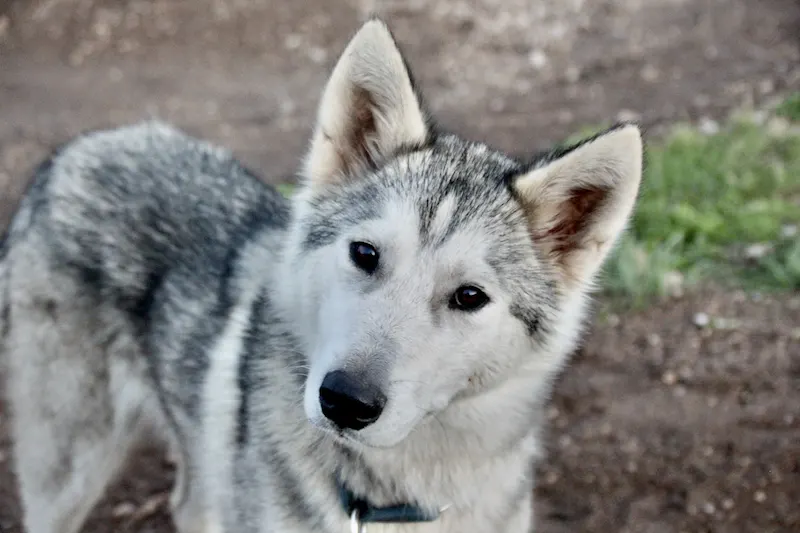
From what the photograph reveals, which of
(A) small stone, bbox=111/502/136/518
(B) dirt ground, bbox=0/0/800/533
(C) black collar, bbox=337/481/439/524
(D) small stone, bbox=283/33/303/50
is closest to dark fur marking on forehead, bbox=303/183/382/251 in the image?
(C) black collar, bbox=337/481/439/524

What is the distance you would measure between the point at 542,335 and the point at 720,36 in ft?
25.9

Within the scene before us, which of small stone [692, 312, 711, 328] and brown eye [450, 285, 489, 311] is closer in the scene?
brown eye [450, 285, 489, 311]

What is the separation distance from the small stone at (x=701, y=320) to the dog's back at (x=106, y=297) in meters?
2.91

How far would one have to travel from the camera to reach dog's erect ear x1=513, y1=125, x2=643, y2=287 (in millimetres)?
2393

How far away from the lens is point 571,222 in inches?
104

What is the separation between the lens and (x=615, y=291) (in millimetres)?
5352

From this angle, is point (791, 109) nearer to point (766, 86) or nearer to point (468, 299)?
point (766, 86)

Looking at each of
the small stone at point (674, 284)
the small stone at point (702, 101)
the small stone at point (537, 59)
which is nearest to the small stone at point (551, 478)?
the small stone at point (674, 284)

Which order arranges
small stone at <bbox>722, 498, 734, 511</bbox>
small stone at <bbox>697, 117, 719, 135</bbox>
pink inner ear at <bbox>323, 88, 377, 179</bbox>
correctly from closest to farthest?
pink inner ear at <bbox>323, 88, 377, 179</bbox>
small stone at <bbox>722, 498, 734, 511</bbox>
small stone at <bbox>697, 117, 719, 135</bbox>

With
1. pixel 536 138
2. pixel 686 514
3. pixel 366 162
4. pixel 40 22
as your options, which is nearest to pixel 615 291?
pixel 686 514

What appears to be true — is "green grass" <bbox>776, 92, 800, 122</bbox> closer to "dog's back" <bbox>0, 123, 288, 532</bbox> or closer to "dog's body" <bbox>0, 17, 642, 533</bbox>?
"dog's body" <bbox>0, 17, 642, 533</bbox>

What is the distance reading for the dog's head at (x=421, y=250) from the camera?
2252 millimetres

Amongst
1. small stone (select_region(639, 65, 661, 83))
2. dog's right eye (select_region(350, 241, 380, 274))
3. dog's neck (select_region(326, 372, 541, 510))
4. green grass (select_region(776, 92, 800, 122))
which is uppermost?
green grass (select_region(776, 92, 800, 122))

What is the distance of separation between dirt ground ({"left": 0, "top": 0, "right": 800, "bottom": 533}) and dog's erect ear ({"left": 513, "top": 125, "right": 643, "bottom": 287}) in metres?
1.97
